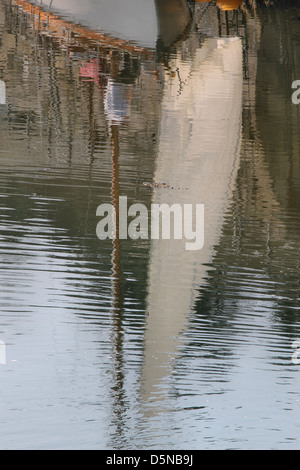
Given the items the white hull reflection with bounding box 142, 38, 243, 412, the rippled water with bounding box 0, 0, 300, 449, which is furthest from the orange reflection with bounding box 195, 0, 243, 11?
the rippled water with bounding box 0, 0, 300, 449

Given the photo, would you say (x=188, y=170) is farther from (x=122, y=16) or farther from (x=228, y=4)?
(x=228, y=4)

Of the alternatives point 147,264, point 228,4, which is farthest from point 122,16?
point 147,264

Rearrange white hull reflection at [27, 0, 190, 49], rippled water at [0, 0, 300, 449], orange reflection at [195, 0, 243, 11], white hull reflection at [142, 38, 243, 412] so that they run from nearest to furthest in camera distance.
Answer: rippled water at [0, 0, 300, 449] → white hull reflection at [142, 38, 243, 412] → white hull reflection at [27, 0, 190, 49] → orange reflection at [195, 0, 243, 11]

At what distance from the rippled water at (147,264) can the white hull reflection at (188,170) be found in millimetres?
18

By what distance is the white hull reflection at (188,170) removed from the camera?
4938mm

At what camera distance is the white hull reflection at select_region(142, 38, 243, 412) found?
4938 millimetres

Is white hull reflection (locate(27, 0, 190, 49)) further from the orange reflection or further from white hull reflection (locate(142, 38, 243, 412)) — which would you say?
white hull reflection (locate(142, 38, 243, 412))

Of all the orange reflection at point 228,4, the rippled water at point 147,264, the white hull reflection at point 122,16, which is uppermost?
the orange reflection at point 228,4

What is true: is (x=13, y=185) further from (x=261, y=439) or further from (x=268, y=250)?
(x=261, y=439)

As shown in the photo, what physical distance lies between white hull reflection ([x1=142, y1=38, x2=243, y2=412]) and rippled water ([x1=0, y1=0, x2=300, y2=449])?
0.06 feet

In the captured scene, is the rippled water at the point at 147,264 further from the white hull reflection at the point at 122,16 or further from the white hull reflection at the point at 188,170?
the white hull reflection at the point at 122,16

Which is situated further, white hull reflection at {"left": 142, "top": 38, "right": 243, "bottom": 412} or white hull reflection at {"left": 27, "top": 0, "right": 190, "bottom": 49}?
white hull reflection at {"left": 27, "top": 0, "right": 190, "bottom": 49}

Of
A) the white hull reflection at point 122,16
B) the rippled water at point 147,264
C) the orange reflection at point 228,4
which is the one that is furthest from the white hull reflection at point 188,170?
the orange reflection at point 228,4
